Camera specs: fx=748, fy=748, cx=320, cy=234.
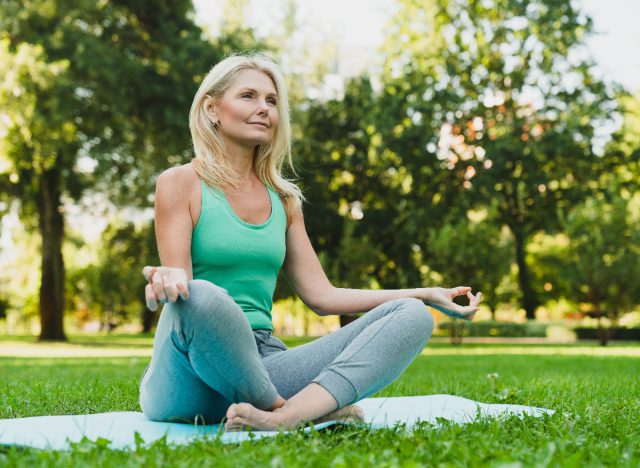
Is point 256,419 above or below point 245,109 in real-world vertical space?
below

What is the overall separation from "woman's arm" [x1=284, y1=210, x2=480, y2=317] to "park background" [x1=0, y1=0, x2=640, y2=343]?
1439cm

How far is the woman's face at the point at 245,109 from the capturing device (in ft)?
11.1

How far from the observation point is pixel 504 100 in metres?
24.3

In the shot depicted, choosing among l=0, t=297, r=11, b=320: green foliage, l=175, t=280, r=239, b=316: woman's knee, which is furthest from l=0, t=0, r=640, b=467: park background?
l=175, t=280, r=239, b=316: woman's knee

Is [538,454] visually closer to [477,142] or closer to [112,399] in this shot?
[112,399]

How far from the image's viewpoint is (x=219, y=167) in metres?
3.34

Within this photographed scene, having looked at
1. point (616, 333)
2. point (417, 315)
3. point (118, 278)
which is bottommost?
point (616, 333)

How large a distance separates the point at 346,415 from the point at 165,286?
1.00 metres

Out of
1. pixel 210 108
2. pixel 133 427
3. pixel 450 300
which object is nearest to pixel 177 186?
pixel 210 108

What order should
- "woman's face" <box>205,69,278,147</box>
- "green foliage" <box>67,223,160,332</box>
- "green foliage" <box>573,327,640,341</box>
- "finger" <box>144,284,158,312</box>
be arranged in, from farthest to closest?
"green foliage" <box>573,327,640,341</box> → "green foliage" <box>67,223,160,332</box> → "woman's face" <box>205,69,278,147</box> → "finger" <box>144,284,158,312</box>

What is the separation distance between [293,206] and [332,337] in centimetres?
77

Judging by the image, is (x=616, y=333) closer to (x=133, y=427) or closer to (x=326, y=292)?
(x=326, y=292)

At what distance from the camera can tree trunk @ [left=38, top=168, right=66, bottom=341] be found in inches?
840

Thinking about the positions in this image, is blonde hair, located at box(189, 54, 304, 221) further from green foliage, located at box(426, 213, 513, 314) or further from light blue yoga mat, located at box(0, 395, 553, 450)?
green foliage, located at box(426, 213, 513, 314)
